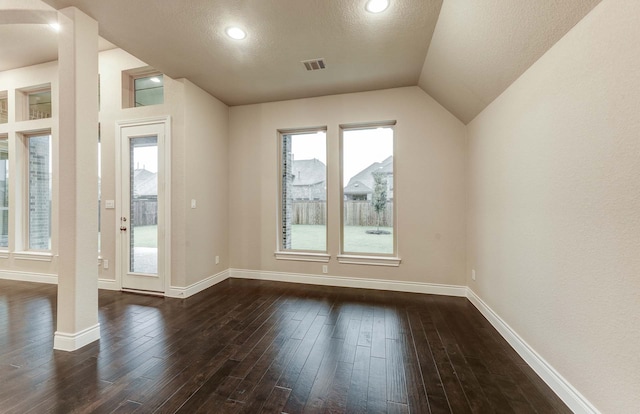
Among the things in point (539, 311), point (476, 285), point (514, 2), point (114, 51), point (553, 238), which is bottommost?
point (476, 285)

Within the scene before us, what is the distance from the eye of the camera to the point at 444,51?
2.63 m

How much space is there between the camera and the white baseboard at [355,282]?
3641 millimetres

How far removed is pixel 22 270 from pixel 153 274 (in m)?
2.48

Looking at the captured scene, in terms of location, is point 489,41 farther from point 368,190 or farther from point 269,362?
point 269,362

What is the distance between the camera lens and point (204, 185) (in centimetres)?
390

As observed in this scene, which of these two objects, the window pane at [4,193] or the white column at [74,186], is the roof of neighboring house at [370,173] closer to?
the white column at [74,186]

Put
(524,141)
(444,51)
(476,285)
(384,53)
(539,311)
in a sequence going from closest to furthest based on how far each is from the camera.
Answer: (539,311) < (524,141) < (444,51) < (384,53) < (476,285)

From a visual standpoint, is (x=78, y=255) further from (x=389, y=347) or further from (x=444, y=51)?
(x=444, y=51)

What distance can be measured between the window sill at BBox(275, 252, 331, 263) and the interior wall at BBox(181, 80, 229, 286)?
969 millimetres

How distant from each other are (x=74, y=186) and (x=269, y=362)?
2205 mm

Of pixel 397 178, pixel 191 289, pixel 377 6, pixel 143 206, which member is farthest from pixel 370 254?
pixel 143 206

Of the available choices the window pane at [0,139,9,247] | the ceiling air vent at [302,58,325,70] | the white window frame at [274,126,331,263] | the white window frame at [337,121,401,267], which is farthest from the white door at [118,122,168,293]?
the white window frame at [337,121,401,267]

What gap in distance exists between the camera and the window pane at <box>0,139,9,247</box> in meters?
4.35

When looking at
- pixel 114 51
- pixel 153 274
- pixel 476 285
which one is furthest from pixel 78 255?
pixel 476 285
